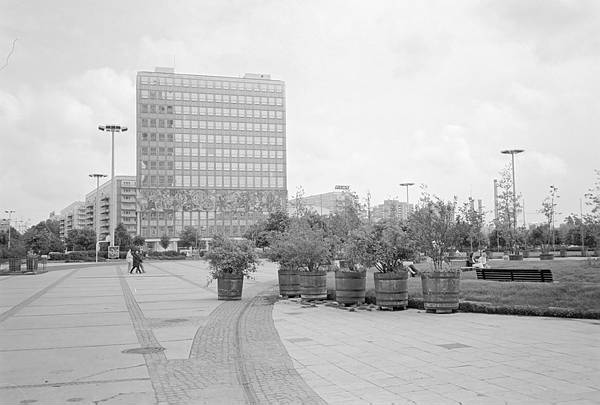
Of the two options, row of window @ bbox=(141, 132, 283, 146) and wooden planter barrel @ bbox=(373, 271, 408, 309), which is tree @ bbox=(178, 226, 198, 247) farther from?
wooden planter barrel @ bbox=(373, 271, 408, 309)

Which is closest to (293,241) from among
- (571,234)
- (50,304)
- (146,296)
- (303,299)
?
(303,299)

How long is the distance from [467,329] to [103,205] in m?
198

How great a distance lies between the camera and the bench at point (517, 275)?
17578 millimetres

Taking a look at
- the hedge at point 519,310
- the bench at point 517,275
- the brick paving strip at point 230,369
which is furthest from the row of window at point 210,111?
the brick paving strip at point 230,369

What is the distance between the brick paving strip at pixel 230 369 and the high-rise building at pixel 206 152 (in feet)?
428

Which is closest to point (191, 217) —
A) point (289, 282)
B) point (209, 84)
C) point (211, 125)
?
point (211, 125)

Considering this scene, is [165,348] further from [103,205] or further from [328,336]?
[103,205]

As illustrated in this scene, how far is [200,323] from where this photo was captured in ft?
40.4

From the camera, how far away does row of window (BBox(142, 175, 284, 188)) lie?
145 m

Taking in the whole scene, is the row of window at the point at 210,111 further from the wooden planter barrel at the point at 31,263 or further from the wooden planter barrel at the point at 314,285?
the wooden planter barrel at the point at 314,285

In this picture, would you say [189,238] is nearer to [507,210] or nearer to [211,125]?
[211,125]

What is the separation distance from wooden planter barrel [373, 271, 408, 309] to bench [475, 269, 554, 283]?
6000mm

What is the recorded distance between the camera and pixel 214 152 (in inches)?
5851

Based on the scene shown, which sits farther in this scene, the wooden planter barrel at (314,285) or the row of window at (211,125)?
the row of window at (211,125)
